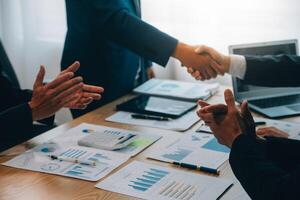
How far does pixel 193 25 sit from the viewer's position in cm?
244

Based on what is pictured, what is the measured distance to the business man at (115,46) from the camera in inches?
77.9

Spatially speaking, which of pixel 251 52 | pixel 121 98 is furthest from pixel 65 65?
pixel 251 52

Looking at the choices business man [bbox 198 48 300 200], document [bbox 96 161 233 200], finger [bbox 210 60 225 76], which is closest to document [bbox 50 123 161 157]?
document [bbox 96 161 233 200]

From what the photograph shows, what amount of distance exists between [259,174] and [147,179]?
14.3 inches

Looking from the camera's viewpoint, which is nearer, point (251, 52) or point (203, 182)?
point (203, 182)

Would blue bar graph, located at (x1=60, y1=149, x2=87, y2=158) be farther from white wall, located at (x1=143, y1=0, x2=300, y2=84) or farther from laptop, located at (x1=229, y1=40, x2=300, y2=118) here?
white wall, located at (x1=143, y1=0, x2=300, y2=84)

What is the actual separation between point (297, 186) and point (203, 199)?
27 centimetres

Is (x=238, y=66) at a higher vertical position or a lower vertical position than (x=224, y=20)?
lower

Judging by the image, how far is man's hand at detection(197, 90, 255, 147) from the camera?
119 cm

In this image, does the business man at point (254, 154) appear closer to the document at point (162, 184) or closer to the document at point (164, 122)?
the document at point (162, 184)

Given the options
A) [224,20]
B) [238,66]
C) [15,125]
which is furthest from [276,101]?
[15,125]

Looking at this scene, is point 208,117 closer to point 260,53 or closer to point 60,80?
point 60,80

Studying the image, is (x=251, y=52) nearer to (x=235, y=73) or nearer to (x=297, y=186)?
(x=235, y=73)

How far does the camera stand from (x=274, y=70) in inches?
74.5
